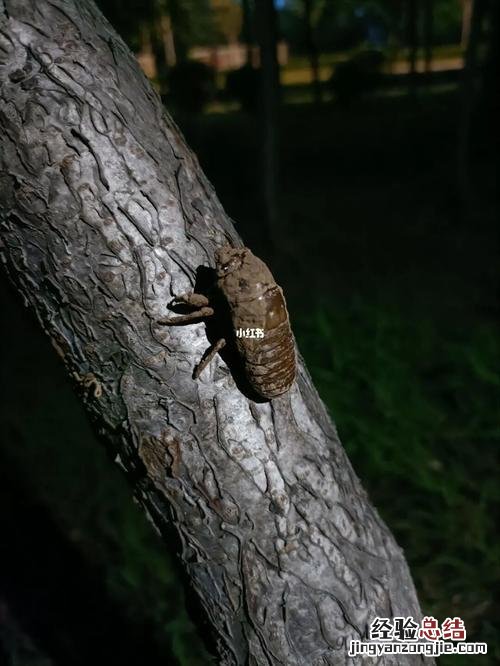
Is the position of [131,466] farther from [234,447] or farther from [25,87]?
[25,87]

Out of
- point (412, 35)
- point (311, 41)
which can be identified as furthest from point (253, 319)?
point (412, 35)

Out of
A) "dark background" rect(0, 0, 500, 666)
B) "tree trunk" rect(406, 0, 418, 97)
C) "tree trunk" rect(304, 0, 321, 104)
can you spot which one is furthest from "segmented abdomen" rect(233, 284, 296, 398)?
"tree trunk" rect(406, 0, 418, 97)

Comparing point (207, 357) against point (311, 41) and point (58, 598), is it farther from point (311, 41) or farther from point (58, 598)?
point (311, 41)

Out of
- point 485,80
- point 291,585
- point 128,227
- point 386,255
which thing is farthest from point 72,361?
point 485,80

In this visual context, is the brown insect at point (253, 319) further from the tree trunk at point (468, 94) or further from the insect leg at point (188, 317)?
the tree trunk at point (468, 94)

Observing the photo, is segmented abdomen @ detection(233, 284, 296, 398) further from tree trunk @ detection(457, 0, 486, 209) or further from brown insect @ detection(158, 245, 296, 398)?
tree trunk @ detection(457, 0, 486, 209)
